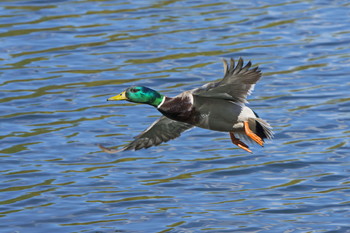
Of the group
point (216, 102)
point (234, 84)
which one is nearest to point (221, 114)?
point (216, 102)

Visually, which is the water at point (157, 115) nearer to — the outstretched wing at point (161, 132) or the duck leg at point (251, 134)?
the outstretched wing at point (161, 132)

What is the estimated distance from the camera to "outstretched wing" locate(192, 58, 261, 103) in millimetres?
10984

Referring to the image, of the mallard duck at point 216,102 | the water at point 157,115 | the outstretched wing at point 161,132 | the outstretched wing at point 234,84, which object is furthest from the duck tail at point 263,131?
the water at point 157,115

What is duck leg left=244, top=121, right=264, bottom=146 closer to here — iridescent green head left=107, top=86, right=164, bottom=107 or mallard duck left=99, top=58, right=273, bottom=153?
mallard duck left=99, top=58, right=273, bottom=153

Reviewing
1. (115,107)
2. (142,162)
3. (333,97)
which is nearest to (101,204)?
(142,162)

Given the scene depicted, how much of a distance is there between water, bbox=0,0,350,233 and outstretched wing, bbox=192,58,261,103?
6.79ft

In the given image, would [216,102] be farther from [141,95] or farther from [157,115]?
[157,115]

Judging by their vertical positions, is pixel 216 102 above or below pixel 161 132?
above

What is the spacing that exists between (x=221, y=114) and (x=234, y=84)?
0.35m

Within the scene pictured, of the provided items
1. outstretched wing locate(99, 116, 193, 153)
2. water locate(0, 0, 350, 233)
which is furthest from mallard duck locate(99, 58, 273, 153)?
water locate(0, 0, 350, 233)

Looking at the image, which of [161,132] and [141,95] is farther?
[161,132]

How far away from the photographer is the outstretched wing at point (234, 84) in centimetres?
1098

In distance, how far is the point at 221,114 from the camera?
37.1ft

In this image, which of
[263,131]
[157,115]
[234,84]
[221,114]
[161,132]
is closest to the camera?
[234,84]
